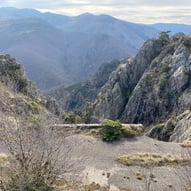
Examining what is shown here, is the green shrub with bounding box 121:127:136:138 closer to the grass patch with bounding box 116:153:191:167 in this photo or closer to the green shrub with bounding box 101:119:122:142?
the green shrub with bounding box 101:119:122:142

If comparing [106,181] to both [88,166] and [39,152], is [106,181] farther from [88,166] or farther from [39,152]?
[39,152]

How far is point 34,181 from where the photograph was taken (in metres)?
17.4

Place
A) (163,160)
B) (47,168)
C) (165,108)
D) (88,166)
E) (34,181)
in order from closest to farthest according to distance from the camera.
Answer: (34,181) → (47,168) → (88,166) → (163,160) → (165,108)

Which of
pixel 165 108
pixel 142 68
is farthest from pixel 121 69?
pixel 165 108

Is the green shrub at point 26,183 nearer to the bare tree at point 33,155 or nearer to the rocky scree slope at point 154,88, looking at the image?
the bare tree at point 33,155

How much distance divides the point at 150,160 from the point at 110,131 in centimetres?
580

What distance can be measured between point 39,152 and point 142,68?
9267 centimetres

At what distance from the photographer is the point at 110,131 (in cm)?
3575

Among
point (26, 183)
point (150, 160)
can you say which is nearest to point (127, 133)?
point (150, 160)

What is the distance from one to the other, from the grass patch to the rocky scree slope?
77.2ft

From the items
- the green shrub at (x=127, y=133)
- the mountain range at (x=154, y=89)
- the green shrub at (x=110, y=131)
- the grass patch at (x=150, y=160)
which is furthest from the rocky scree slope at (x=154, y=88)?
the grass patch at (x=150, y=160)

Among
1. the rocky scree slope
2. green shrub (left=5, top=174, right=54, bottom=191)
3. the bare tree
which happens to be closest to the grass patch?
the bare tree

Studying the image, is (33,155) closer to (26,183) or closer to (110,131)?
(26,183)

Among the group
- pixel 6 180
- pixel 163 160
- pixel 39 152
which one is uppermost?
pixel 39 152
